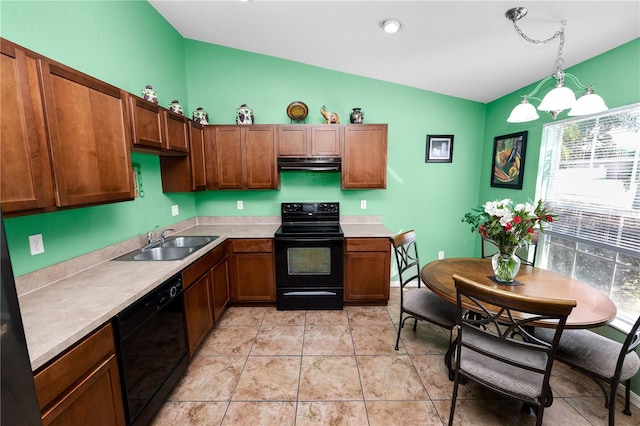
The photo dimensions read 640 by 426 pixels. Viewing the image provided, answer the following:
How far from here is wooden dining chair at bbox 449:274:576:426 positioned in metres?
1.28

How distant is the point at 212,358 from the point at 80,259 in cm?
130

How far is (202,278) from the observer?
7.75 feet

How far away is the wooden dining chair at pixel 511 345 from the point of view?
4.20ft

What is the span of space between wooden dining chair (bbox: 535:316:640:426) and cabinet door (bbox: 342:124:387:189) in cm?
213

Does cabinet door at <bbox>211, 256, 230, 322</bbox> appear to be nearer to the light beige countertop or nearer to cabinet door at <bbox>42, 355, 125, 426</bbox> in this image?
the light beige countertop

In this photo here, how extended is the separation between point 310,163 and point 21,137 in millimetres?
2277

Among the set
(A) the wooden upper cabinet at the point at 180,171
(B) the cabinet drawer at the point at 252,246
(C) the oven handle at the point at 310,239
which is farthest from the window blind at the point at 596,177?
(A) the wooden upper cabinet at the point at 180,171

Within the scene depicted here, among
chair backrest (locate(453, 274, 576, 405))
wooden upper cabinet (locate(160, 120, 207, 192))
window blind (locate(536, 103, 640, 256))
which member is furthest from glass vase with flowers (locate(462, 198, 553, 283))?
wooden upper cabinet (locate(160, 120, 207, 192))

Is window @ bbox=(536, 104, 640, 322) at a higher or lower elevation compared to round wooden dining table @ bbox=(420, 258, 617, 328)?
higher

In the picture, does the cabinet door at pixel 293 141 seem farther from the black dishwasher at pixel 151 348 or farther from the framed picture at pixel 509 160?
the framed picture at pixel 509 160

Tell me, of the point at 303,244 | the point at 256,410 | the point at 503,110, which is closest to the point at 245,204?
the point at 303,244

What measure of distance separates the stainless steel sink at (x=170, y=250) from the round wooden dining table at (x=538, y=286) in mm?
2043

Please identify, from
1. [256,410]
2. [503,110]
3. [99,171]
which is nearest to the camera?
[99,171]

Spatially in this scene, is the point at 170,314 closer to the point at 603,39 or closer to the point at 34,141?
the point at 34,141
